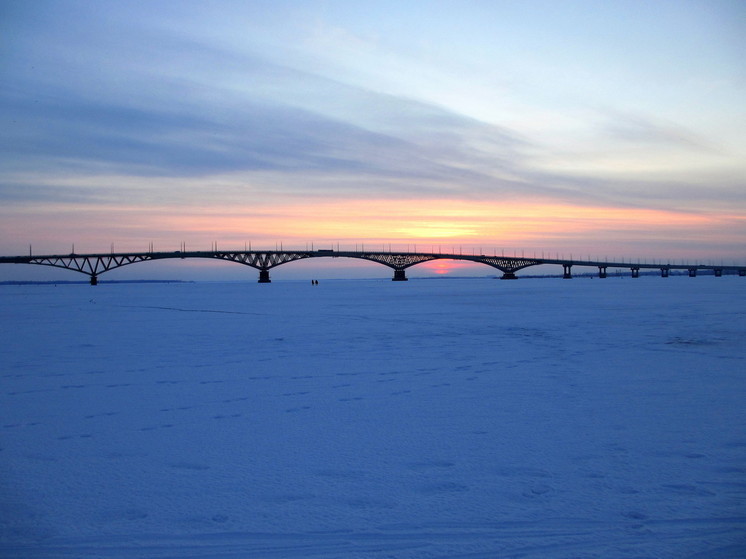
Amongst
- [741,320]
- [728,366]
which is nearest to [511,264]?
[741,320]

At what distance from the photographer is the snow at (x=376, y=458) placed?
3.61 metres

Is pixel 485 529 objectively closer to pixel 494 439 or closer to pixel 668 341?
pixel 494 439

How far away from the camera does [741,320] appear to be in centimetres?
1878

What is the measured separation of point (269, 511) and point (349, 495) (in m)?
0.61

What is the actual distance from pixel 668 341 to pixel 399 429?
9.94m

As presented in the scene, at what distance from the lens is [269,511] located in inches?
156

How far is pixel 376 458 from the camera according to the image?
199 inches

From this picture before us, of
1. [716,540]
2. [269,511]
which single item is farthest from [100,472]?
[716,540]

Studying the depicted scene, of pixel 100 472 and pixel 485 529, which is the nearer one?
pixel 485 529

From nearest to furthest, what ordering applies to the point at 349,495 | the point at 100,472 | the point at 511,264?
the point at 349,495
the point at 100,472
the point at 511,264

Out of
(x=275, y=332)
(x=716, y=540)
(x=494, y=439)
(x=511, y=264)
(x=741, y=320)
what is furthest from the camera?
(x=511, y=264)

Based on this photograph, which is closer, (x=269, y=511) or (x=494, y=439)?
(x=269, y=511)

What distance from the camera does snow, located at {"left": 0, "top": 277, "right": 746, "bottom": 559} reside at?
3607 millimetres

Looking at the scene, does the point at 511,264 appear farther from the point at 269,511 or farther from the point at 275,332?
the point at 269,511
